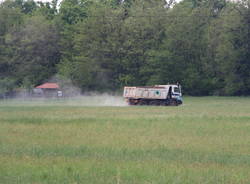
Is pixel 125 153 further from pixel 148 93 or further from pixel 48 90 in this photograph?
pixel 48 90

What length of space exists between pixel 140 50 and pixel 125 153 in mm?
66414

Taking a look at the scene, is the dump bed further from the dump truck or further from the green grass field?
the green grass field

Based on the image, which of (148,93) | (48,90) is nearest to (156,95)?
(148,93)

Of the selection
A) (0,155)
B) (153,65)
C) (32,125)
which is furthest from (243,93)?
(0,155)

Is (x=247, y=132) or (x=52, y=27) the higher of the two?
(x=52, y=27)

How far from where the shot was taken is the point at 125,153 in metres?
16.7

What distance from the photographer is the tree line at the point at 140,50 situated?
260 feet

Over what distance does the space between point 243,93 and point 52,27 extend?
32505 millimetres

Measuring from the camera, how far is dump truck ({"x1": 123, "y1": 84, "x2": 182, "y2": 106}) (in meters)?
53.0

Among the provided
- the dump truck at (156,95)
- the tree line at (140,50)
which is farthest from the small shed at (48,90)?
the dump truck at (156,95)

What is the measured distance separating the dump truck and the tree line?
26429mm

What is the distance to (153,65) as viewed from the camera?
80688 mm

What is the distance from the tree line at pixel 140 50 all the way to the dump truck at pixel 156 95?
26429 millimetres

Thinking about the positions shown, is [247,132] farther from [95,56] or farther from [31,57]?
[31,57]
